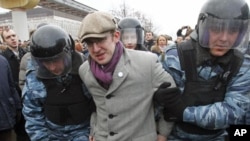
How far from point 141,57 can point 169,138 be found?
621 mm

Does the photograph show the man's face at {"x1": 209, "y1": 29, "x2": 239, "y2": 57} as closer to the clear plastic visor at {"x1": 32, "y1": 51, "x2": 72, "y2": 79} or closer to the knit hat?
the knit hat

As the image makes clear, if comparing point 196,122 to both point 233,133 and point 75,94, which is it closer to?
point 233,133

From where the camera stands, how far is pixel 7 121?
3430 millimetres

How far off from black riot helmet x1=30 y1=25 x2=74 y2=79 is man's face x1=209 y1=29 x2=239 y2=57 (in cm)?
100

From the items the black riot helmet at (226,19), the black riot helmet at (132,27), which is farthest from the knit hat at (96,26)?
the black riot helmet at (132,27)

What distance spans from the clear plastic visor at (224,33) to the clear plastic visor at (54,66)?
36.7 inches

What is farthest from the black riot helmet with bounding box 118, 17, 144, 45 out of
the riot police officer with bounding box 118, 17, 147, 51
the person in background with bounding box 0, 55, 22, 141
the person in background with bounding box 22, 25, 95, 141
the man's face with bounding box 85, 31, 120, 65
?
the man's face with bounding box 85, 31, 120, 65

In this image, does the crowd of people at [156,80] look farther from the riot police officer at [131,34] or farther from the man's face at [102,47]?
the riot police officer at [131,34]

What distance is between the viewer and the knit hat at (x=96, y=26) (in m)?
1.75

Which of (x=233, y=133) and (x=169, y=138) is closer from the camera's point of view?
(x=233, y=133)

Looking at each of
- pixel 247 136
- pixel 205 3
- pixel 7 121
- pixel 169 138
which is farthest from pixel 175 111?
pixel 7 121

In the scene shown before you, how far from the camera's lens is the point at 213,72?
1877 mm

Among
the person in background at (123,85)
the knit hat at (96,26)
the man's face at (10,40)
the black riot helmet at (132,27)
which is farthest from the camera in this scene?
the man's face at (10,40)

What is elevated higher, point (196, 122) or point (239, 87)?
point (239, 87)
